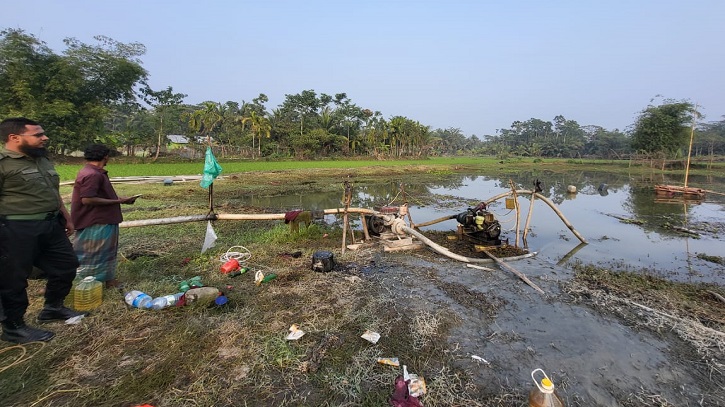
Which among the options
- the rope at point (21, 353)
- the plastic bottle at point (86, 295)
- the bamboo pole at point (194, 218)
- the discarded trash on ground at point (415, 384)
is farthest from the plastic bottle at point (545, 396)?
the bamboo pole at point (194, 218)

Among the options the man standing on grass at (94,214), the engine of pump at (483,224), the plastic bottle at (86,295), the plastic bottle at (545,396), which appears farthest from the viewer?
the engine of pump at (483,224)

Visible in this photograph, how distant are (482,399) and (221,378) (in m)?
2.08

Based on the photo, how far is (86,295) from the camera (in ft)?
11.4

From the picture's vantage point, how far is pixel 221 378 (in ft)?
8.46

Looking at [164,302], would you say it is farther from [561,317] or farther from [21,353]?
[561,317]

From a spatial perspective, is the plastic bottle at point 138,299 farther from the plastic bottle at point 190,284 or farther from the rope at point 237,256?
the rope at point 237,256

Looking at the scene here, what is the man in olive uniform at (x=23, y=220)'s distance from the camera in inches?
111

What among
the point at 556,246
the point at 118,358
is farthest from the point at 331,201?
the point at 118,358

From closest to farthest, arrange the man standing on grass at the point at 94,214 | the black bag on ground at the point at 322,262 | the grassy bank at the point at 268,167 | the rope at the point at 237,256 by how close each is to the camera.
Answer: the man standing on grass at the point at 94,214 → the black bag on ground at the point at 322,262 → the rope at the point at 237,256 → the grassy bank at the point at 268,167

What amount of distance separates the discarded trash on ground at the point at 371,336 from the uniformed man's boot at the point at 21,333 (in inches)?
115

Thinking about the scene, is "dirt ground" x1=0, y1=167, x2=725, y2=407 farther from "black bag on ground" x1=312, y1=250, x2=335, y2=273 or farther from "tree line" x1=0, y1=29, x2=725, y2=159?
"tree line" x1=0, y1=29, x2=725, y2=159

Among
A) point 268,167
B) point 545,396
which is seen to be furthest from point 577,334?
point 268,167

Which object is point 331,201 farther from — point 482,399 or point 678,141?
point 678,141

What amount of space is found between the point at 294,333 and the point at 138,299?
192 cm
